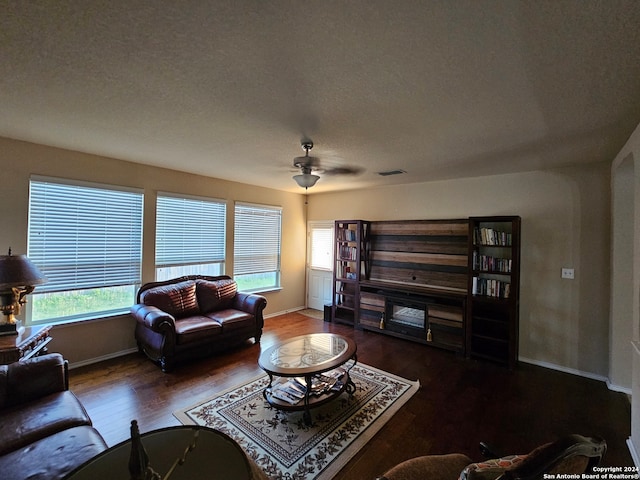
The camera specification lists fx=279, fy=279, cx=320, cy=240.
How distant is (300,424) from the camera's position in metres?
2.35

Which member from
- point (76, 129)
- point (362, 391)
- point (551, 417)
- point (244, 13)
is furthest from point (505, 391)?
point (76, 129)

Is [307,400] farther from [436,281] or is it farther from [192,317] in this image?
[436,281]

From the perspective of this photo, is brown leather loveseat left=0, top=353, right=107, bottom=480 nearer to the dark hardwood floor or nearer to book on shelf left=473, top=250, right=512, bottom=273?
the dark hardwood floor

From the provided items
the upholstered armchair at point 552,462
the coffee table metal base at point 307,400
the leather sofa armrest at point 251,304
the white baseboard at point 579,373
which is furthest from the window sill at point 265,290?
the upholstered armchair at point 552,462

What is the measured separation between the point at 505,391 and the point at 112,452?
11.2 feet

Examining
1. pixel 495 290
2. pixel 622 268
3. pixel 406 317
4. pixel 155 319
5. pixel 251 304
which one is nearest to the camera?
pixel 622 268

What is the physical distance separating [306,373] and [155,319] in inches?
75.4

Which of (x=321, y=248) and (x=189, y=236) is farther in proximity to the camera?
(x=321, y=248)

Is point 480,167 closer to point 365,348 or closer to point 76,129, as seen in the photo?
point 365,348

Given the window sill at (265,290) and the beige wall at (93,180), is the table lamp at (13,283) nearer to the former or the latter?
the beige wall at (93,180)

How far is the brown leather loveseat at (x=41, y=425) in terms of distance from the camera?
1312 millimetres

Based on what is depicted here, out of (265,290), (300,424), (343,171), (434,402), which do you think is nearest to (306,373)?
(300,424)

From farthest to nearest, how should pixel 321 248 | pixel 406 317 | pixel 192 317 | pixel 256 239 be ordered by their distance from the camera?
pixel 321 248 < pixel 256 239 < pixel 406 317 < pixel 192 317

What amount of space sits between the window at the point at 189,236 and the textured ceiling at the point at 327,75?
1.32m
